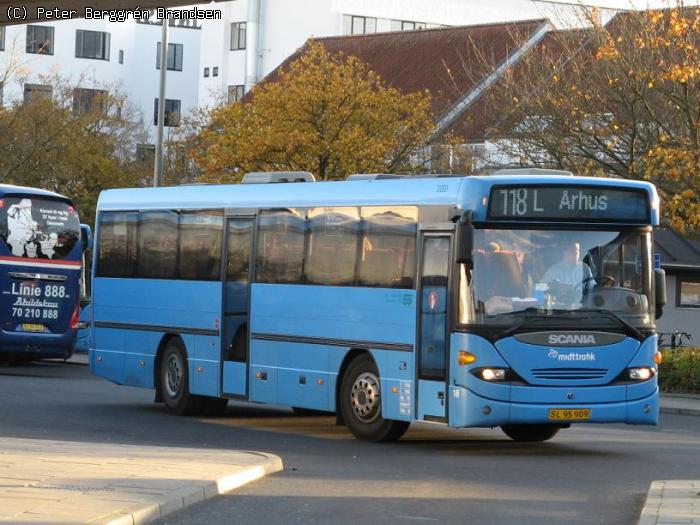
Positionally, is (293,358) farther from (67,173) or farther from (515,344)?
(67,173)

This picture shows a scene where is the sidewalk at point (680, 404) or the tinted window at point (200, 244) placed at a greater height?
the tinted window at point (200, 244)

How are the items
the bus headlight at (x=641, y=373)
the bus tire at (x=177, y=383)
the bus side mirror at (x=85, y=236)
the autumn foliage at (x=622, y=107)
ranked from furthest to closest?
the bus side mirror at (x=85, y=236)
the autumn foliage at (x=622, y=107)
the bus tire at (x=177, y=383)
the bus headlight at (x=641, y=373)

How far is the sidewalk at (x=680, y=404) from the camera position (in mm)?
26688

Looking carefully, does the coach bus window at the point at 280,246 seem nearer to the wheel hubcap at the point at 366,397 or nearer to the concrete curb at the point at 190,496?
the wheel hubcap at the point at 366,397

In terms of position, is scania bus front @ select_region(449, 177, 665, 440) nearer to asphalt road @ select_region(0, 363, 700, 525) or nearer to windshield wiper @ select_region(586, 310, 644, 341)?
windshield wiper @ select_region(586, 310, 644, 341)

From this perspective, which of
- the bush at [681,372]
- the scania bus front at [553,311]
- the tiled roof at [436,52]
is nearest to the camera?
the scania bus front at [553,311]

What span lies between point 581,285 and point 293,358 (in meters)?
4.01

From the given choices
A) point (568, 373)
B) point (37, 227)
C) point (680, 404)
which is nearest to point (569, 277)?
point (568, 373)

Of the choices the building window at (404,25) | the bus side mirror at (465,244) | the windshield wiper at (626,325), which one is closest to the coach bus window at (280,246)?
the bus side mirror at (465,244)

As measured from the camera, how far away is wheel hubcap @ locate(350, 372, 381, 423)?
18781mm

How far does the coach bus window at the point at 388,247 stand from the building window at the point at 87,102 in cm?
4919

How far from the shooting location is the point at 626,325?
1786 cm

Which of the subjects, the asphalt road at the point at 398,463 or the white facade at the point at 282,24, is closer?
the asphalt road at the point at 398,463

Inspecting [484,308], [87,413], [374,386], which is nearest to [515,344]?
[484,308]
